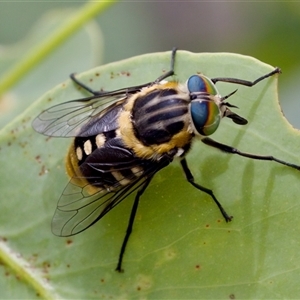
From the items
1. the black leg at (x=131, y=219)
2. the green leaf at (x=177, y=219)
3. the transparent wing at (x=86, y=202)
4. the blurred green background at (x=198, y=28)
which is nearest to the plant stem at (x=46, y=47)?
the blurred green background at (x=198, y=28)

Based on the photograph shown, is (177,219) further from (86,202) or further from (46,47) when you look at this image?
(46,47)

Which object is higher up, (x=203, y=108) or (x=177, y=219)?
(x=203, y=108)

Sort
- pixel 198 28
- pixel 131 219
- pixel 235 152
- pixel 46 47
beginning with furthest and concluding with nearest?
pixel 198 28
pixel 46 47
pixel 131 219
pixel 235 152

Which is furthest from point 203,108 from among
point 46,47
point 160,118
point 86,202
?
point 46,47

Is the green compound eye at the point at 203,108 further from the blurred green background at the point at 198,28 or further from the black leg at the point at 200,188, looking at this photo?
the blurred green background at the point at 198,28

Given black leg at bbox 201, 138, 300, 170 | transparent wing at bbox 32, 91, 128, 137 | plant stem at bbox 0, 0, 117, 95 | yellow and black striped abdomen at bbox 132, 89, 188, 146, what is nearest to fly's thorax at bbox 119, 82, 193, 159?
yellow and black striped abdomen at bbox 132, 89, 188, 146

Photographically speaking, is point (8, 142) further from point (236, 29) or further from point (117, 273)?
point (236, 29)

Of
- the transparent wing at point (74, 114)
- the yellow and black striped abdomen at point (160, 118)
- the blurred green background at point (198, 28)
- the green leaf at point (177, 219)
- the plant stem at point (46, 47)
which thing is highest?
the plant stem at point (46, 47)

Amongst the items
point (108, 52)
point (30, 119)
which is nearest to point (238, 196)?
point (30, 119)
